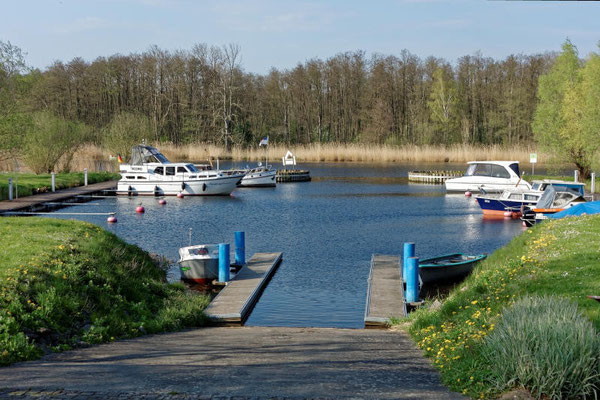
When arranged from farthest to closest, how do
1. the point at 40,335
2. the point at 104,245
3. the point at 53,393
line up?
the point at 104,245 < the point at 40,335 < the point at 53,393

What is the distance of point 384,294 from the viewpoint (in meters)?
17.4

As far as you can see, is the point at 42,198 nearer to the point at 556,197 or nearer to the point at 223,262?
the point at 223,262

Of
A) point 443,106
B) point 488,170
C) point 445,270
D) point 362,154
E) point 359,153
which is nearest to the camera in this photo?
point 445,270

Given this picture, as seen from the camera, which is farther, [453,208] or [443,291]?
[453,208]

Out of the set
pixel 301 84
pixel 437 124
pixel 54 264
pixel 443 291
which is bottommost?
pixel 443 291

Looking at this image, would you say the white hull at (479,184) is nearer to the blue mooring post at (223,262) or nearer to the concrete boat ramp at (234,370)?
the blue mooring post at (223,262)

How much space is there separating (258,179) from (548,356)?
5128cm

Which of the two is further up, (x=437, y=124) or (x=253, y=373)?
(x=437, y=124)

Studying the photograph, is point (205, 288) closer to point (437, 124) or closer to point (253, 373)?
point (253, 373)

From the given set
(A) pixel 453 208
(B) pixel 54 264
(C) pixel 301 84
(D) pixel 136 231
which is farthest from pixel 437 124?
(B) pixel 54 264

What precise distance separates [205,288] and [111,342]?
26.3 feet

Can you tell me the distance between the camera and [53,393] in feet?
26.7

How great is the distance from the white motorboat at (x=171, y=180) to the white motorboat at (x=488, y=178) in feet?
54.9

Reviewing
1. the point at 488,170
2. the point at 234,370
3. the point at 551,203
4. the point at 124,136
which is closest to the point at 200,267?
the point at 234,370
